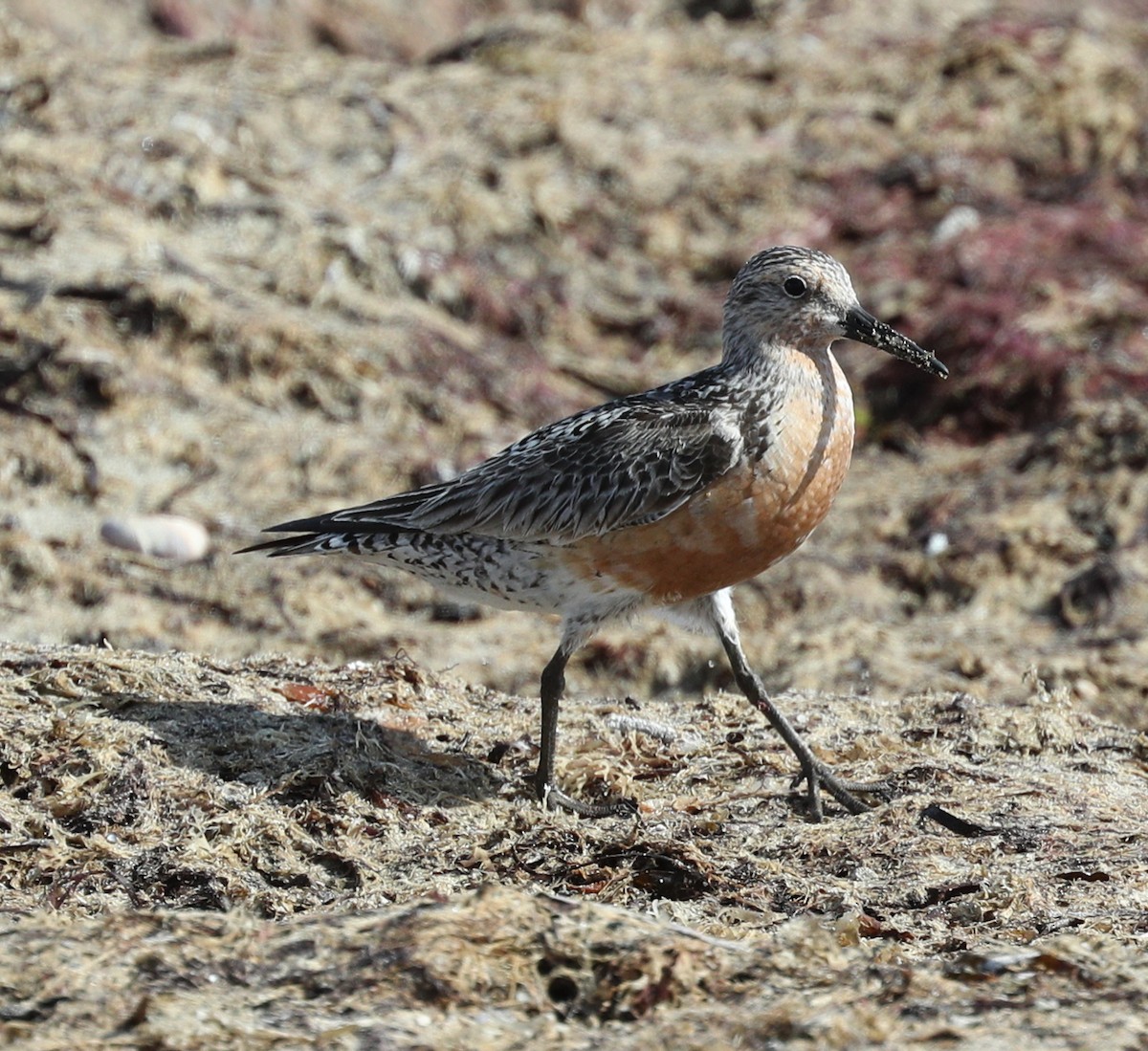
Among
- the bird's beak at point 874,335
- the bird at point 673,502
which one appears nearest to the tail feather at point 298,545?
the bird at point 673,502

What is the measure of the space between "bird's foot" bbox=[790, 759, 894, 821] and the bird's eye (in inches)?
72.4

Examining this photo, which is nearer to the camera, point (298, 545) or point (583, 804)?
point (583, 804)

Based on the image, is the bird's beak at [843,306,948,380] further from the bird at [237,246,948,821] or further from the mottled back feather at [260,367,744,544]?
the mottled back feather at [260,367,744,544]

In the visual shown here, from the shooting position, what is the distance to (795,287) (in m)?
6.98

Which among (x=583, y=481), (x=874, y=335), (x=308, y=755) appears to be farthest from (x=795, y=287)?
(x=308, y=755)

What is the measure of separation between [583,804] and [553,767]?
0.22 metres

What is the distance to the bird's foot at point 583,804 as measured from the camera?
21.3 ft

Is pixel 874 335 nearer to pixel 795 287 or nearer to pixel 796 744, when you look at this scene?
pixel 795 287

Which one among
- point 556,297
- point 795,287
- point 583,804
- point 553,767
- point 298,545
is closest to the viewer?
point 583,804

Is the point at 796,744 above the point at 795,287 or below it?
below

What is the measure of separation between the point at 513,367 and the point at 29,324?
11.2 feet

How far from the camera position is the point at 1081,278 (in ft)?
45.5

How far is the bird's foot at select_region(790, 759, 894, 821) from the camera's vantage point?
6.51m

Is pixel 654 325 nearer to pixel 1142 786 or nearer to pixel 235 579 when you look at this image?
pixel 235 579
